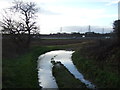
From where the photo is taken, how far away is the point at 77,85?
1869 cm

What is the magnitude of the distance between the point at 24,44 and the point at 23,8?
29.2 ft

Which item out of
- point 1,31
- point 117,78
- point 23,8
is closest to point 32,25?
point 23,8

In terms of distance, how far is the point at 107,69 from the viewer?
2077 cm

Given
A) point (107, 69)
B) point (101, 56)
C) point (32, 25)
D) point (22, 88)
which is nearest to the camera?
point (22, 88)

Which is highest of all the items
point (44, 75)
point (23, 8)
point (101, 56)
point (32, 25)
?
point (23, 8)

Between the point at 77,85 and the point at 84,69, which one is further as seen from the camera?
the point at 84,69

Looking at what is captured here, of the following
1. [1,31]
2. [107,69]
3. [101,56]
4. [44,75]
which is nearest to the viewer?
[107,69]

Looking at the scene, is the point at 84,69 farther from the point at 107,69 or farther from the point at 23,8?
the point at 23,8

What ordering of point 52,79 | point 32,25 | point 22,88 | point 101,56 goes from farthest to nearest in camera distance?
point 32,25 → point 101,56 → point 52,79 → point 22,88

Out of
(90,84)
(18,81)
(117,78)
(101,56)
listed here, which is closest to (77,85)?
(90,84)

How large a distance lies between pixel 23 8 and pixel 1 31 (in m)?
8.84

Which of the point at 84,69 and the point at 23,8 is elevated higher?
the point at 23,8

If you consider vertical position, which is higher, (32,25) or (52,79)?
(32,25)

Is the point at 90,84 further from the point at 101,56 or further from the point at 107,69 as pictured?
the point at 101,56
